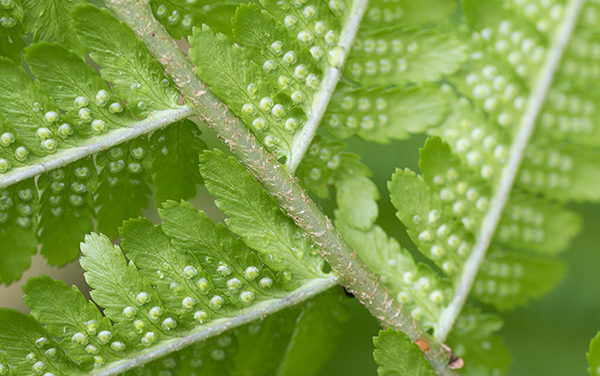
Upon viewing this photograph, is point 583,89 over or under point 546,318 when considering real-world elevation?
over

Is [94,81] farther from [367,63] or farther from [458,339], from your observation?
[458,339]

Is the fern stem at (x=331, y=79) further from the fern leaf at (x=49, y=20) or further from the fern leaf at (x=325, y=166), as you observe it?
the fern leaf at (x=49, y=20)

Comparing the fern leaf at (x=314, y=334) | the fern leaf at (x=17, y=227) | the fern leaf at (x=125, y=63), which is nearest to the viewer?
the fern leaf at (x=125, y=63)

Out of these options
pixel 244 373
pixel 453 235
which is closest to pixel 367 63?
pixel 453 235

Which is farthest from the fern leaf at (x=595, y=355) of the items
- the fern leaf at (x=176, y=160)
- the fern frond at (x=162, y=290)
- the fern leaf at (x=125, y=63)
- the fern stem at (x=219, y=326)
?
the fern leaf at (x=125, y=63)

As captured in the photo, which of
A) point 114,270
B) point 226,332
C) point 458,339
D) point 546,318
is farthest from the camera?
point 546,318

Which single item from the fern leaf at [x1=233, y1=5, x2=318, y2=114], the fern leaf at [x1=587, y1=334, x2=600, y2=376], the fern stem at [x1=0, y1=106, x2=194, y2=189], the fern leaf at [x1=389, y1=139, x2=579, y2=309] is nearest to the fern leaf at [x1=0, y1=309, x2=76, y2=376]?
the fern stem at [x1=0, y1=106, x2=194, y2=189]

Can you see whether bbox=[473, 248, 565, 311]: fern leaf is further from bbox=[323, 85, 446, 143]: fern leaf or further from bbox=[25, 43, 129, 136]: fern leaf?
Answer: bbox=[25, 43, 129, 136]: fern leaf
